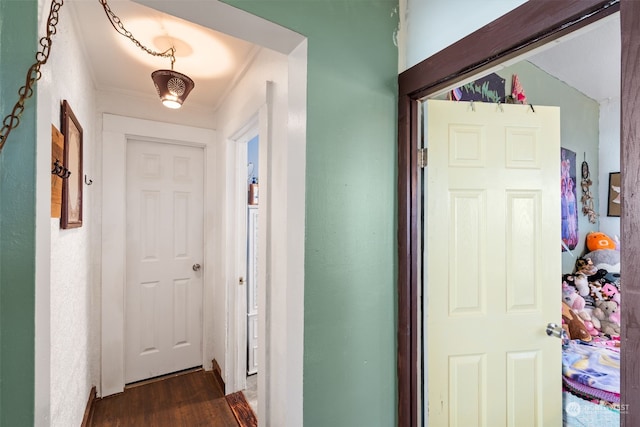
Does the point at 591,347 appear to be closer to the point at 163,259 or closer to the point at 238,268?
the point at 238,268

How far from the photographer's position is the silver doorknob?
54.7 inches

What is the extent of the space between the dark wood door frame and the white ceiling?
0.07m

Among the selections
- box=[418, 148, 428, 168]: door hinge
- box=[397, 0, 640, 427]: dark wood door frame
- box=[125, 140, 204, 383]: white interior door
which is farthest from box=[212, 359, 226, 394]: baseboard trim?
box=[418, 148, 428, 168]: door hinge

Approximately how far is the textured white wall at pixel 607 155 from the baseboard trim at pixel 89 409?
9.67 feet

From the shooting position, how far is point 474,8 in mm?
972

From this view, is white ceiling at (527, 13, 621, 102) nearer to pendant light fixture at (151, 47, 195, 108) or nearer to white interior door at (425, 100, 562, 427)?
white interior door at (425, 100, 562, 427)

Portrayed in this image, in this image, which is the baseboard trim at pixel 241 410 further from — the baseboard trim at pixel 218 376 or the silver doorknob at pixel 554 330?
the silver doorknob at pixel 554 330

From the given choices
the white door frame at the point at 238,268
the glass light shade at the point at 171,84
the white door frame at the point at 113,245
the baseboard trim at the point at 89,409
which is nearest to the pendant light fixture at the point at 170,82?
the glass light shade at the point at 171,84

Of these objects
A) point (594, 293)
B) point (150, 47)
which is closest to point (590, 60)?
point (594, 293)

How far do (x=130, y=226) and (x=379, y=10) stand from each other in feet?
7.93

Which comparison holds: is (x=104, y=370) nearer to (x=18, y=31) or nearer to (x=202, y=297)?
(x=202, y=297)

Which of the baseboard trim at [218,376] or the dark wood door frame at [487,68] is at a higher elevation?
the dark wood door frame at [487,68]

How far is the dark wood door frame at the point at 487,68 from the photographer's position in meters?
0.63

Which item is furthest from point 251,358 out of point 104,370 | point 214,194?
point 214,194
